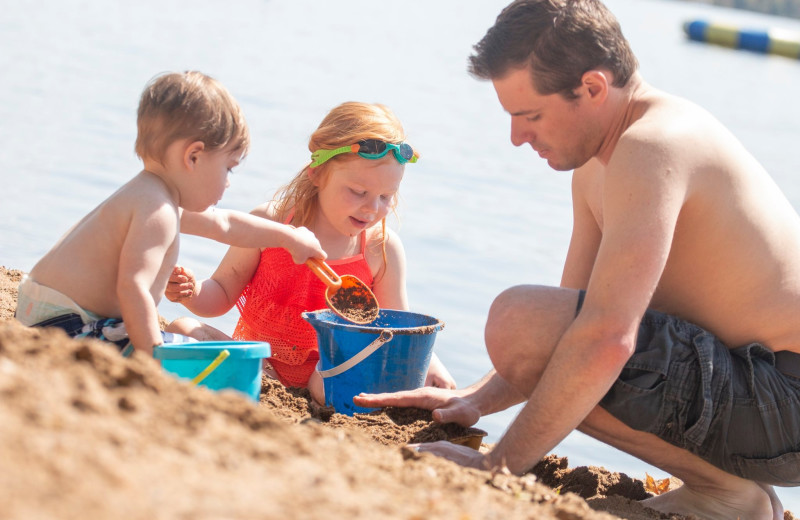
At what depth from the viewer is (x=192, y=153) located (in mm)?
2994

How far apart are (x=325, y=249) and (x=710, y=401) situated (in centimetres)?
177

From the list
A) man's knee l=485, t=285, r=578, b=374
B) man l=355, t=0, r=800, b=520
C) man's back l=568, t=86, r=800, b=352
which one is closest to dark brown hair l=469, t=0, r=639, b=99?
man l=355, t=0, r=800, b=520

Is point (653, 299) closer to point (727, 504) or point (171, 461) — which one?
point (727, 504)

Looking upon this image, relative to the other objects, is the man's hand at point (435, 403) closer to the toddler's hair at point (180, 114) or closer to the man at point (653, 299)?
the man at point (653, 299)

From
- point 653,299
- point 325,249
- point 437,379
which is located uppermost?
point 653,299

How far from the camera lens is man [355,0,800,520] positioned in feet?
8.38

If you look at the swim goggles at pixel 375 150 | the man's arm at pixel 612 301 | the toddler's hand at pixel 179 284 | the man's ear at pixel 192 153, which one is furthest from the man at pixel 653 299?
the toddler's hand at pixel 179 284

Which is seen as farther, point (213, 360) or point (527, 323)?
point (527, 323)

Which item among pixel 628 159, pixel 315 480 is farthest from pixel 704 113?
pixel 315 480

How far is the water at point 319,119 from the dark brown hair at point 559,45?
5.55 ft

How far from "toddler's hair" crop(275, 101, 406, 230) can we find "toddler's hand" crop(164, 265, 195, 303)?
1.72ft

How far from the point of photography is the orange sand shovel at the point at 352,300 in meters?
3.54

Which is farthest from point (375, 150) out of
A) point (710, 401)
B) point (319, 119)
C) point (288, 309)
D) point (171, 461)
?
point (319, 119)

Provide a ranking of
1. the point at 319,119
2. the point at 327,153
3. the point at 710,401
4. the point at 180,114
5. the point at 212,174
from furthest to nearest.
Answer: the point at 319,119 → the point at 327,153 → the point at 212,174 → the point at 180,114 → the point at 710,401
